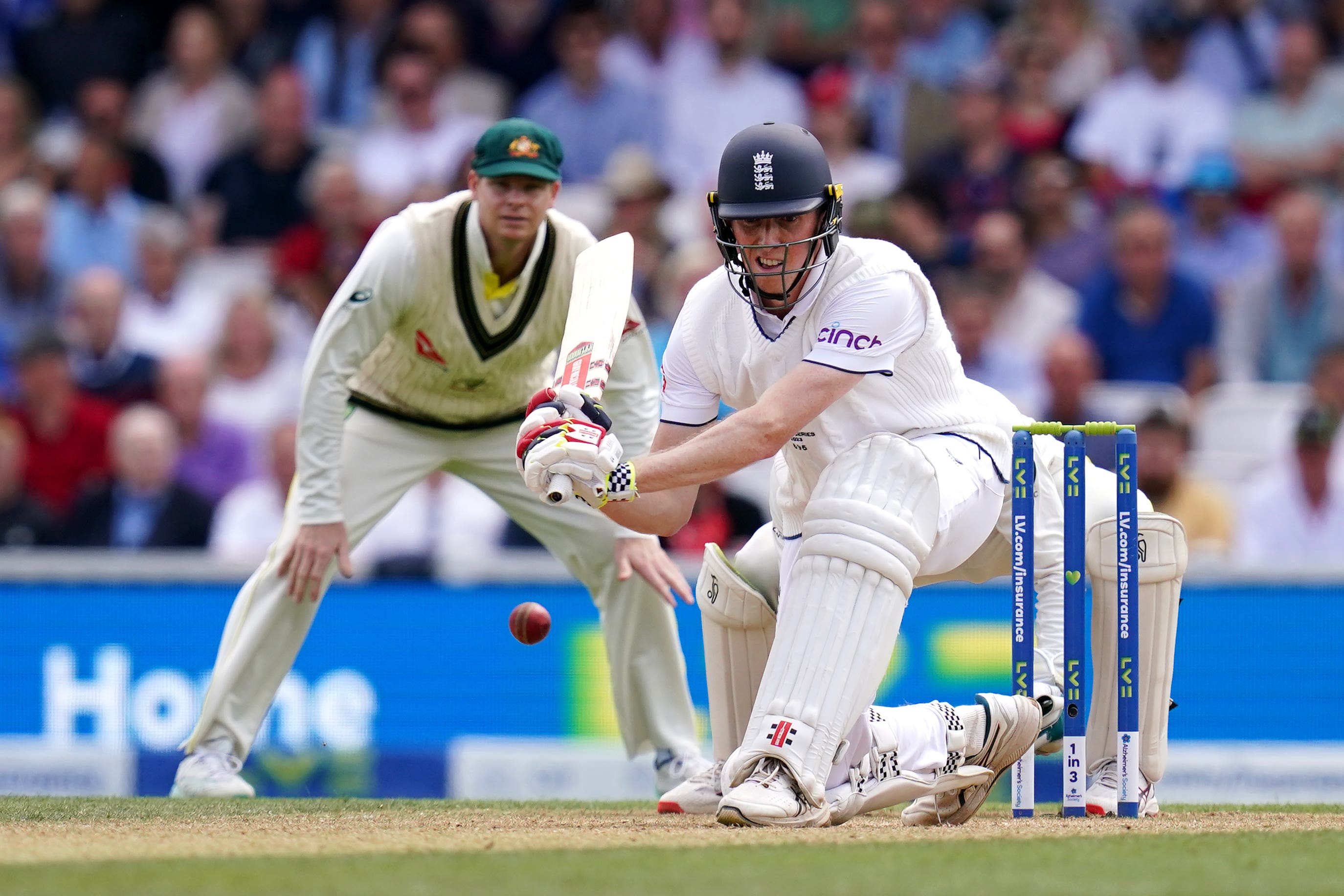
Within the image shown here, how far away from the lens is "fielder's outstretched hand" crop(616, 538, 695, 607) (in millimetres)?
5625

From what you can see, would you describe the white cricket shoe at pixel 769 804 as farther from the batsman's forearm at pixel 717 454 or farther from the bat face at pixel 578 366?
the bat face at pixel 578 366

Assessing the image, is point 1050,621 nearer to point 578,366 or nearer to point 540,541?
point 578,366

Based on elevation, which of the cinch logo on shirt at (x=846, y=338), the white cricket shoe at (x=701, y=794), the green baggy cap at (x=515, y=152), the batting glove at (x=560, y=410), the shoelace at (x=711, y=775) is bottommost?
the white cricket shoe at (x=701, y=794)

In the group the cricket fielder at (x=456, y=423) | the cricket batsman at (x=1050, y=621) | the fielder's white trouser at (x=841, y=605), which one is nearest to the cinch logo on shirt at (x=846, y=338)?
the fielder's white trouser at (x=841, y=605)

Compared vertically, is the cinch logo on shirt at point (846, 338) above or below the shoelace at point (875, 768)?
above

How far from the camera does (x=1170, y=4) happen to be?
35.1ft

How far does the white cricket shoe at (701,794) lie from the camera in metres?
4.64

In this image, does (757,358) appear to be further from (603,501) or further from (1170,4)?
(1170,4)

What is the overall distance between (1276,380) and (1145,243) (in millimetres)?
981

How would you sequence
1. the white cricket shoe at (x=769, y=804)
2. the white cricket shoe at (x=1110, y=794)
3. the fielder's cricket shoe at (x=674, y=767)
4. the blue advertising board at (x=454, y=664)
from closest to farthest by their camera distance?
the white cricket shoe at (x=769, y=804) < the white cricket shoe at (x=1110, y=794) < the fielder's cricket shoe at (x=674, y=767) < the blue advertising board at (x=454, y=664)

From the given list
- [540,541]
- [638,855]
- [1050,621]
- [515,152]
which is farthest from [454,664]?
[638,855]

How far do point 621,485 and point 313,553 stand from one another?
170cm

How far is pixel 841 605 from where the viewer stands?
13.3 feet

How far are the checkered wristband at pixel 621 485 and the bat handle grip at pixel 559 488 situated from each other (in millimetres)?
84
